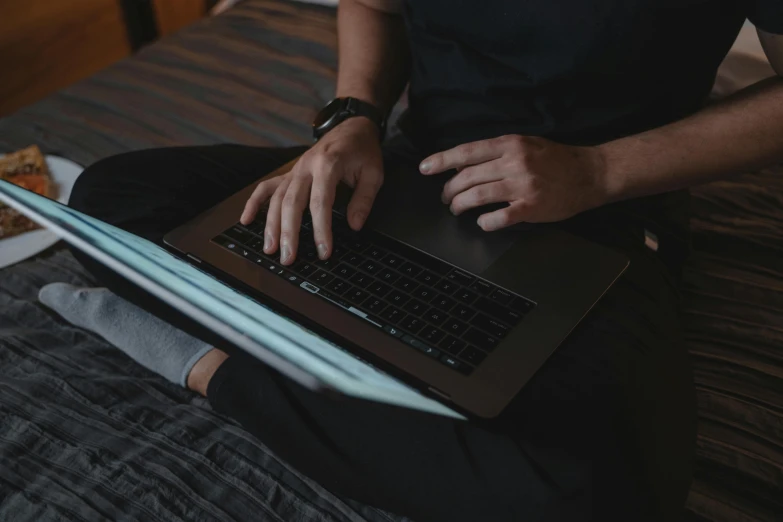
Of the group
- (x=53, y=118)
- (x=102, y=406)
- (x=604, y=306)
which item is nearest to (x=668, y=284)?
(x=604, y=306)

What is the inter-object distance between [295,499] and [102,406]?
27cm

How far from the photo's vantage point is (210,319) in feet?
1.90

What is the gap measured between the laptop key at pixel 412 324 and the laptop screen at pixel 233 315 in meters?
0.07

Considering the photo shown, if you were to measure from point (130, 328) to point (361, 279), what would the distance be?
0.34 metres

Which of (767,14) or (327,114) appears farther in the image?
(327,114)

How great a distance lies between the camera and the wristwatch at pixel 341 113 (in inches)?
36.8

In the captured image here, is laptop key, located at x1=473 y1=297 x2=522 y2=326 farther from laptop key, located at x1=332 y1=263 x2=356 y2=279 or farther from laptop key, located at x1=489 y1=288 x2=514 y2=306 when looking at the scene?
laptop key, located at x1=332 y1=263 x2=356 y2=279

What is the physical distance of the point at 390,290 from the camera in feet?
2.28

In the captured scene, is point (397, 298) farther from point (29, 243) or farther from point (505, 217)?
point (29, 243)

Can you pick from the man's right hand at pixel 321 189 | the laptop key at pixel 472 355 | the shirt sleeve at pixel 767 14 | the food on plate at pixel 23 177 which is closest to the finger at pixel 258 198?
the man's right hand at pixel 321 189

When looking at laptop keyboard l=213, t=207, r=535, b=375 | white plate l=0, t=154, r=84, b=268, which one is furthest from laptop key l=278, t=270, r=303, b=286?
white plate l=0, t=154, r=84, b=268

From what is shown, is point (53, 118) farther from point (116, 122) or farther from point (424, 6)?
point (424, 6)

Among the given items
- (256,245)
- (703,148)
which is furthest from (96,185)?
(703,148)

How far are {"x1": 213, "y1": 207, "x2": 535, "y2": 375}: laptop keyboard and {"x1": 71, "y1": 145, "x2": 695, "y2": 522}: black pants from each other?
2.5 inches
